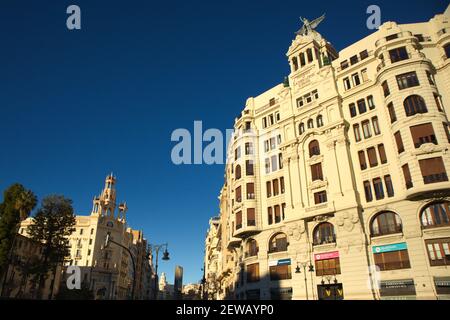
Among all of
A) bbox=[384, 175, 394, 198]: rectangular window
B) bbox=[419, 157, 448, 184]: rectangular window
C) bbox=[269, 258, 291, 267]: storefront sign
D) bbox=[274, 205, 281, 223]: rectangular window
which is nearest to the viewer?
bbox=[419, 157, 448, 184]: rectangular window

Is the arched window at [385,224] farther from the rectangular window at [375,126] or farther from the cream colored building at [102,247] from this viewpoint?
the cream colored building at [102,247]

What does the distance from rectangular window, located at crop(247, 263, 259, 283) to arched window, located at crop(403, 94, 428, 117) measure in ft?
81.1

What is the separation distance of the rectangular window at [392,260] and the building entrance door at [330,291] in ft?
15.3

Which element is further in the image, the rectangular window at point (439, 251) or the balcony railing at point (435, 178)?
the balcony railing at point (435, 178)

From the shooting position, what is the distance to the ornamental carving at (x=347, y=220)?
105ft

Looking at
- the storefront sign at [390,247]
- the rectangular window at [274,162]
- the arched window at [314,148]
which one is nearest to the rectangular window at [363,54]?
the arched window at [314,148]

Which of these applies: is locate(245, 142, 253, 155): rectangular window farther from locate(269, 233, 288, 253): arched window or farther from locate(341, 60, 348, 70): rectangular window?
locate(341, 60, 348, 70): rectangular window

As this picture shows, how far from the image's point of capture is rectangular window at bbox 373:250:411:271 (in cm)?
2814

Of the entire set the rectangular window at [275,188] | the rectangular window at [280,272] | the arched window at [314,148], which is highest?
the arched window at [314,148]

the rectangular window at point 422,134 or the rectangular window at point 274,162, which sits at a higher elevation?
the rectangular window at point 274,162

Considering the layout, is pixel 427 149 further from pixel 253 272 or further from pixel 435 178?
pixel 253 272

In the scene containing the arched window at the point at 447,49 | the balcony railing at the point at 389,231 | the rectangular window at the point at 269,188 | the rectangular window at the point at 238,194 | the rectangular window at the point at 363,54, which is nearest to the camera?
the balcony railing at the point at 389,231

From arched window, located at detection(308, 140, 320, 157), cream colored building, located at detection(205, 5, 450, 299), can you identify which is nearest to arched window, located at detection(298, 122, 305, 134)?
cream colored building, located at detection(205, 5, 450, 299)

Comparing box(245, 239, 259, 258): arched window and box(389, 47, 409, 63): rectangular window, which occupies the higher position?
box(389, 47, 409, 63): rectangular window
